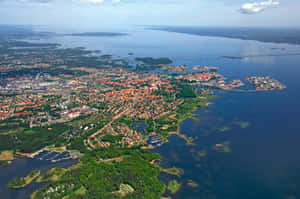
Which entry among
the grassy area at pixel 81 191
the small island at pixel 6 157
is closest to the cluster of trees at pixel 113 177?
the grassy area at pixel 81 191

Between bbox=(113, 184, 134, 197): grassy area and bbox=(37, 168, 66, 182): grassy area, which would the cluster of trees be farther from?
bbox=(37, 168, 66, 182): grassy area

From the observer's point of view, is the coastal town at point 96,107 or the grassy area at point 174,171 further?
the coastal town at point 96,107

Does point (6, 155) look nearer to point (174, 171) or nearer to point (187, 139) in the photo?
point (174, 171)

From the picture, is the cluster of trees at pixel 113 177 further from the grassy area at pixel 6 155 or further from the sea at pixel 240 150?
the grassy area at pixel 6 155

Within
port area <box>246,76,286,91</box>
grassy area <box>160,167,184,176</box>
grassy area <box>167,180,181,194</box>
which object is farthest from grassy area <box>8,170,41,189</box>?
port area <box>246,76,286,91</box>

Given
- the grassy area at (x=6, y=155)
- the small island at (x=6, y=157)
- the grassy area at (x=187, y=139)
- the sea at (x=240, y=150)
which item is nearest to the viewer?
the sea at (x=240, y=150)

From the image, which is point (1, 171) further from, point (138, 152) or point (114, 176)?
point (138, 152)

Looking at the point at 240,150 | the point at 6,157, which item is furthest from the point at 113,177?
the point at 240,150

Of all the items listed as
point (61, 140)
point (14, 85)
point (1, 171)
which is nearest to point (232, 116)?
point (61, 140)
